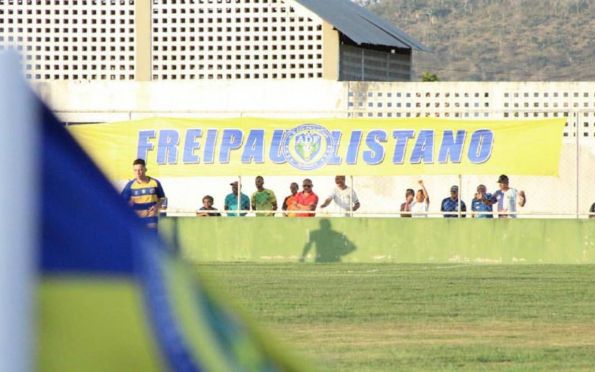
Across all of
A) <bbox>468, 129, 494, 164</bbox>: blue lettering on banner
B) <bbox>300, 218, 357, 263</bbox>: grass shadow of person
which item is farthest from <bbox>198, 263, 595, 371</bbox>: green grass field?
<bbox>468, 129, 494, 164</bbox>: blue lettering on banner

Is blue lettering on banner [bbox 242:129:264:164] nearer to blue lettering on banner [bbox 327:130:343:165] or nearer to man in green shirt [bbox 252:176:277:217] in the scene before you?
man in green shirt [bbox 252:176:277:217]

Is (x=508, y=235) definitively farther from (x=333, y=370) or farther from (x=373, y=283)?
(x=333, y=370)

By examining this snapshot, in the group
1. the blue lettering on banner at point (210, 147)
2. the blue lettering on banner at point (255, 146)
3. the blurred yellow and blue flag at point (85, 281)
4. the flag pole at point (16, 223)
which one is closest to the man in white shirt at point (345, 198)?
the blue lettering on banner at point (255, 146)

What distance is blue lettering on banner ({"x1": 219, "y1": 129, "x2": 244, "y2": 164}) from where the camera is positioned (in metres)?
23.4

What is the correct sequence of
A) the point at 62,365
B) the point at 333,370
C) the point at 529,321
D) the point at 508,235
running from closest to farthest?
the point at 62,365
the point at 333,370
the point at 529,321
the point at 508,235

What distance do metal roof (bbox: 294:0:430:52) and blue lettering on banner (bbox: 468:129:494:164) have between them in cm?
1974

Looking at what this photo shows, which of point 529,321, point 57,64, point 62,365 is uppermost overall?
point 57,64

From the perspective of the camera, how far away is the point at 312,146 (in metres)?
23.1

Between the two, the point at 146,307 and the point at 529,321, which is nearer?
the point at 146,307

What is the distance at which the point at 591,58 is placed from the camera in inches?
4136

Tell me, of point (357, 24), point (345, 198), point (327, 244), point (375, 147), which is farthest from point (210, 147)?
point (357, 24)

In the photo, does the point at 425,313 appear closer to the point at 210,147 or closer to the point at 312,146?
the point at 312,146

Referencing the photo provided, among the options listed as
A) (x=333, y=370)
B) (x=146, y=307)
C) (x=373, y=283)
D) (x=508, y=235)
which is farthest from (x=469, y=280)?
(x=146, y=307)

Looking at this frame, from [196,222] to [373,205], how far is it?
17.4 ft
